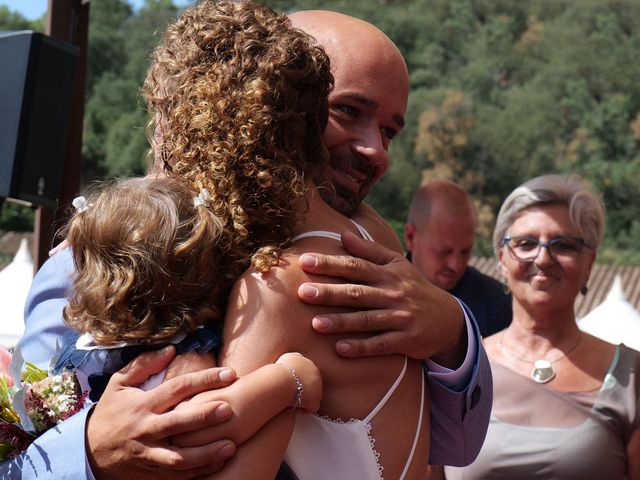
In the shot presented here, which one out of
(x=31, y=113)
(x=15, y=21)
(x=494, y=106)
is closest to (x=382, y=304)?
(x=31, y=113)

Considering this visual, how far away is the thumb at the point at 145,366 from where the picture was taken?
5.43 ft

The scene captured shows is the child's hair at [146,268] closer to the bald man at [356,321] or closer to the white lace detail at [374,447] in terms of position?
the bald man at [356,321]

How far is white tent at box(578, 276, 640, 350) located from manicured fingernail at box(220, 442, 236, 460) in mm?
4376

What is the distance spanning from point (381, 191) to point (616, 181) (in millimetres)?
14805

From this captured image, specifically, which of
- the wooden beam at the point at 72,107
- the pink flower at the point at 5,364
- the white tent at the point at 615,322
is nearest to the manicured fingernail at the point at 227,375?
the pink flower at the point at 5,364

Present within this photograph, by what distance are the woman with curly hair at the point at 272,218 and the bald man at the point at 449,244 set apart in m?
3.54

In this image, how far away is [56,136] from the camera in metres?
3.87

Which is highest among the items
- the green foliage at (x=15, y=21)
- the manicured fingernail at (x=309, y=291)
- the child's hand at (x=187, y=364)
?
the manicured fingernail at (x=309, y=291)

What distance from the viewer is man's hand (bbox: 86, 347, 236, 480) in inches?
61.9

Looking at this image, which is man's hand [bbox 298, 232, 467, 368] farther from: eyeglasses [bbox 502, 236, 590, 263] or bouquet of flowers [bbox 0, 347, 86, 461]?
eyeglasses [bbox 502, 236, 590, 263]

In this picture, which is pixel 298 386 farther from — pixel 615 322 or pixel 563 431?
pixel 615 322

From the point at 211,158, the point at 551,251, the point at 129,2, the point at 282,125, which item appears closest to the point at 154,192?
the point at 211,158

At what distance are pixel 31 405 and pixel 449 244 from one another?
4.11 metres

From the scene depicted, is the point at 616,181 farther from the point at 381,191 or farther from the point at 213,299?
the point at 213,299
